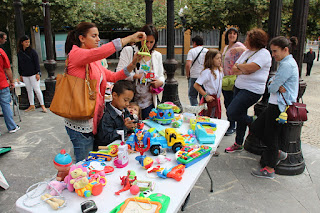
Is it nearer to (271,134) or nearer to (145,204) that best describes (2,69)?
(145,204)

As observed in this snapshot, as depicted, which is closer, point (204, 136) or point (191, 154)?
point (191, 154)

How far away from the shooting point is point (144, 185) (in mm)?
1550

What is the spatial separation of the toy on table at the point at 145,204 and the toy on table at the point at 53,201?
0.30m

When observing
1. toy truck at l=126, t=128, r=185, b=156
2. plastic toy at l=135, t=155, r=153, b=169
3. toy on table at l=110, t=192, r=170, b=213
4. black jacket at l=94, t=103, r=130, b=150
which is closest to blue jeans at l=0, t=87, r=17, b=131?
black jacket at l=94, t=103, r=130, b=150

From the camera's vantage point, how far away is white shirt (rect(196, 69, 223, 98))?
3875 millimetres

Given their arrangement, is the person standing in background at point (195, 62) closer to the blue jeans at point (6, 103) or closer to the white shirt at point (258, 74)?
the white shirt at point (258, 74)

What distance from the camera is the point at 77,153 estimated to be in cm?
227

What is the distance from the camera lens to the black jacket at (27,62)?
19.0ft

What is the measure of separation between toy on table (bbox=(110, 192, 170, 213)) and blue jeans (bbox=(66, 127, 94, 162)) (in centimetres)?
103

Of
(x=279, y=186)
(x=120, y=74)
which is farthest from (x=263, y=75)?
(x=120, y=74)

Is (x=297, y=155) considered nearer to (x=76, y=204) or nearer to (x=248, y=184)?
(x=248, y=184)

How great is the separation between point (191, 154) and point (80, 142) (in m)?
1.01

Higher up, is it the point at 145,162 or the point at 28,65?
the point at 28,65

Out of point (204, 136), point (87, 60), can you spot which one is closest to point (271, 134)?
point (204, 136)
